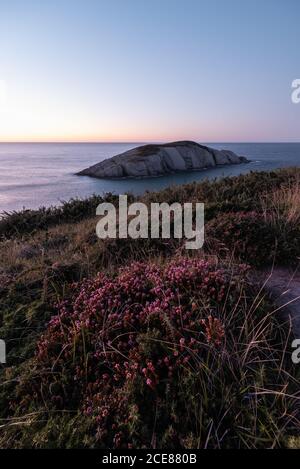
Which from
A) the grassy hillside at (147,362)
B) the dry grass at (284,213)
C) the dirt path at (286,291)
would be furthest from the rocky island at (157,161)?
the grassy hillside at (147,362)

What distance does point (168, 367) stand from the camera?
3.36m

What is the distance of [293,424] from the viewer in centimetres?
306

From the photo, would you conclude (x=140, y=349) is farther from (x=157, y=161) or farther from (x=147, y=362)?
(x=157, y=161)

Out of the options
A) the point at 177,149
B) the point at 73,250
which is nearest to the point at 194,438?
the point at 73,250

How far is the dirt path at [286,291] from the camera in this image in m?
4.29

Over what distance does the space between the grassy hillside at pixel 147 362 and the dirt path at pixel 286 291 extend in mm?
177

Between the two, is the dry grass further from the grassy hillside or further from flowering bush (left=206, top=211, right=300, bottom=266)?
the grassy hillside

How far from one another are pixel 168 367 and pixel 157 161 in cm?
6256

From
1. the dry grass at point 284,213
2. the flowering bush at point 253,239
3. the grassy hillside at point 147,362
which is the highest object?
the dry grass at point 284,213

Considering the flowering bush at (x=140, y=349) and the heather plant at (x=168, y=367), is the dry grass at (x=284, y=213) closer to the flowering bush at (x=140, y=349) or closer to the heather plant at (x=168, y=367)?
the flowering bush at (x=140, y=349)

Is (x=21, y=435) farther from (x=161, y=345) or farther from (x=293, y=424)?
(x=293, y=424)

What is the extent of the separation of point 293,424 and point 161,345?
1.29 m

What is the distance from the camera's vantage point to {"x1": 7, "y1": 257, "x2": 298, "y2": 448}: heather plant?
9.82 feet

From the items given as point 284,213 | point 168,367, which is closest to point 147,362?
point 168,367
